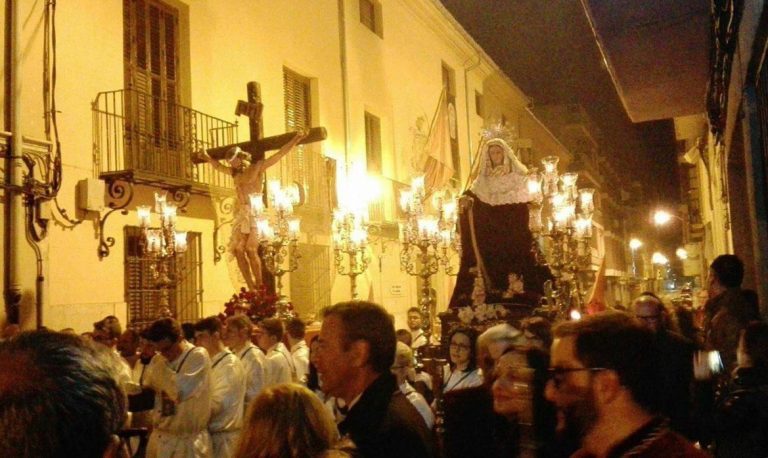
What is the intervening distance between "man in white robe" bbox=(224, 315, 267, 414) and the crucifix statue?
427cm

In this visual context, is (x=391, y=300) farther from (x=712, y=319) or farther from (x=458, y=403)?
(x=458, y=403)


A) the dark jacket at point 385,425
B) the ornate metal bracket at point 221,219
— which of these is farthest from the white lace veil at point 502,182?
the dark jacket at point 385,425

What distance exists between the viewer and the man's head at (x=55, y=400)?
166 cm

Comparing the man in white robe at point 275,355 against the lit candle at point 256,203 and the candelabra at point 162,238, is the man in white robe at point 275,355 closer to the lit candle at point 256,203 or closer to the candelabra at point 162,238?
the candelabra at point 162,238

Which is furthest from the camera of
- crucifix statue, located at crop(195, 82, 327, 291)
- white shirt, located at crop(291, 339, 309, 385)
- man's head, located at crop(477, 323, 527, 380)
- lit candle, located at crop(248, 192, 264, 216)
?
crucifix statue, located at crop(195, 82, 327, 291)

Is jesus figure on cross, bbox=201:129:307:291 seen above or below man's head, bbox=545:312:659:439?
above

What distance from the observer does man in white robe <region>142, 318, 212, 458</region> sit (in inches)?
255

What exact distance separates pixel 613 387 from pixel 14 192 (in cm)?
989

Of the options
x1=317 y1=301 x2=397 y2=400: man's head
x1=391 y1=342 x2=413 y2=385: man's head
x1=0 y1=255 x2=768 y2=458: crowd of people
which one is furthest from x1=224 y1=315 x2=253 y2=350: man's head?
x1=317 y1=301 x2=397 y2=400: man's head

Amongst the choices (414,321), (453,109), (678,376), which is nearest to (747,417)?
(678,376)

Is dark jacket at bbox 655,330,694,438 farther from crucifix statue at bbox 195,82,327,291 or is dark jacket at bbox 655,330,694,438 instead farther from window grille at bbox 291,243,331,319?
window grille at bbox 291,243,331,319

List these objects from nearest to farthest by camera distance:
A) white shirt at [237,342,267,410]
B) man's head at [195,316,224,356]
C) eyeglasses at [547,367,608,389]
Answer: eyeglasses at [547,367,608,389], man's head at [195,316,224,356], white shirt at [237,342,267,410]

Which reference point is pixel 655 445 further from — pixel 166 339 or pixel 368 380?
Answer: pixel 166 339

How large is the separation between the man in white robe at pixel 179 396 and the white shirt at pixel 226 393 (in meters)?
0.17
